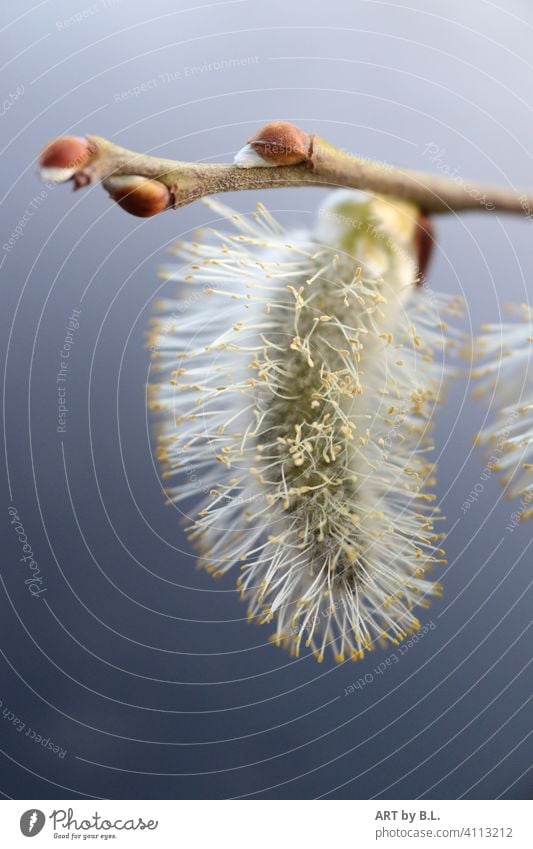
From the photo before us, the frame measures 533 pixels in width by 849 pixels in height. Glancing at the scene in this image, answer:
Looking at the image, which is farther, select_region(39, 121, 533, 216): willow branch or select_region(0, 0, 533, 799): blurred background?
select_region(0, 0, 533, 799): blurred background

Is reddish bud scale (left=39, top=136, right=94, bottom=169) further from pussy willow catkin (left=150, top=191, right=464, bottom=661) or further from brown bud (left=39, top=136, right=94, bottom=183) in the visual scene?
pussy willow catkin (left=150, top=191, right=464, bottom=661)

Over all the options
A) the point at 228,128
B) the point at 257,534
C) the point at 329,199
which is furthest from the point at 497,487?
the point at 228,128

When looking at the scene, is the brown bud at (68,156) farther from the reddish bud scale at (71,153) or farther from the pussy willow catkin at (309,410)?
the pussy willow catkin at (309,410)

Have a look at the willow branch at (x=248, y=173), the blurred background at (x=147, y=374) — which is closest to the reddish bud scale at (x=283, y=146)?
the willow branch at (x=248, y=173)

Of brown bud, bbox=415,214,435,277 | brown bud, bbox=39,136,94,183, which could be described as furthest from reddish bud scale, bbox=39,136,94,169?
brown bud, bbox=415,214,435,277

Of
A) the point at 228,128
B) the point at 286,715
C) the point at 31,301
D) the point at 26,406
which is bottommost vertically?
the point at 286,715

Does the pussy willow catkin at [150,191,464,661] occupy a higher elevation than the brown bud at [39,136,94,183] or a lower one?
lower
